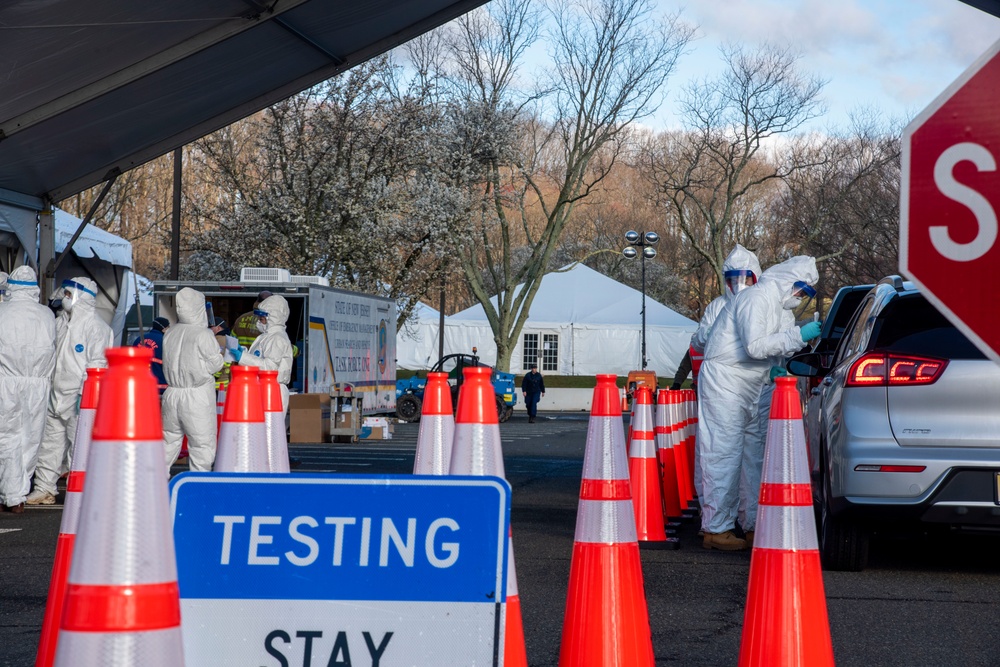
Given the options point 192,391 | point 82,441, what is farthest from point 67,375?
point 82,441

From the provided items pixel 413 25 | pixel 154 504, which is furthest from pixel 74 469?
pixel 413 25

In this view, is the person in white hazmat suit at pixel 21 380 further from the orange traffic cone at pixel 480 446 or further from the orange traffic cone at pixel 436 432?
the orange traffic cone at pixel 480 446

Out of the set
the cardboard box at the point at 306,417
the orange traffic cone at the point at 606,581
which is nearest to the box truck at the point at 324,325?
the cardboard box at the point at 306,417

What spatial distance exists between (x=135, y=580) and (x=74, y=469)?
2.72 meters

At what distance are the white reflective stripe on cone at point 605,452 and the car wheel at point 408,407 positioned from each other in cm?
2651

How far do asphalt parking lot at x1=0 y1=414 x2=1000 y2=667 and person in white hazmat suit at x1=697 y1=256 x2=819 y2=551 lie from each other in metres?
0.32

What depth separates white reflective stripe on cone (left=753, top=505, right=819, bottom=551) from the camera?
14.0 feet

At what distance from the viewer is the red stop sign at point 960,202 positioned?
2.59 metres

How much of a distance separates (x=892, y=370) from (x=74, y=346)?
7819mm

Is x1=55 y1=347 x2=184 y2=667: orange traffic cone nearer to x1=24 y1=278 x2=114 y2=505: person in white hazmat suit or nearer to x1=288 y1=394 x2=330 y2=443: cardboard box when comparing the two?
x1=24 y1=278 x2=114 y2=505: person in white hazmat suit

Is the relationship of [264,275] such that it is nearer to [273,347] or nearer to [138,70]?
[273,347]

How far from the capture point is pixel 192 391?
1115 centimetres

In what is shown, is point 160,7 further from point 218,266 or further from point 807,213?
point 807,213

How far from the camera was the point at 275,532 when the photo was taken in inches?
117
